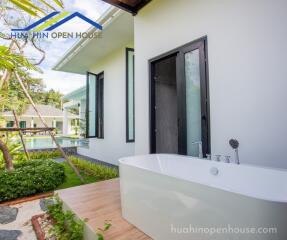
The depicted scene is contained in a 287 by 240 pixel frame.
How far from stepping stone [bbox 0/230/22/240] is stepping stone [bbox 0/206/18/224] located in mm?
339

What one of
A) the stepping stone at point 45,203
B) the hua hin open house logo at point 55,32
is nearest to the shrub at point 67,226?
the stepping stone at point 45,203

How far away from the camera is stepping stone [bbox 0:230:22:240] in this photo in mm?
2289

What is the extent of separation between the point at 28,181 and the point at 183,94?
3.37 metres

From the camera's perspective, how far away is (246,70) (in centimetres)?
226

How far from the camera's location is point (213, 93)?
2.59 m

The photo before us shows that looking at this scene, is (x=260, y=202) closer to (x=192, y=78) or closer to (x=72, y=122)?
(x=192, y=78)

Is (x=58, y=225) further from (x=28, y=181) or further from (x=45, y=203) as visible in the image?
(x=28, y=181)

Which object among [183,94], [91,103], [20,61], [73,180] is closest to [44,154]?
[91,103]

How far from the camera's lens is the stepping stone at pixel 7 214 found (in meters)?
2.75

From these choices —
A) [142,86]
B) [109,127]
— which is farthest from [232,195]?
[109,127]

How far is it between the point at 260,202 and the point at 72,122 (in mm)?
18661

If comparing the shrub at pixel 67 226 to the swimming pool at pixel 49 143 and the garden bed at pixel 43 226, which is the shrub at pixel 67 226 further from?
the swimming pool at pixel 49 143

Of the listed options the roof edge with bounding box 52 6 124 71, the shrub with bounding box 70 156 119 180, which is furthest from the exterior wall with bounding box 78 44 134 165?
the roof edge with bounding box 52 6 124 71

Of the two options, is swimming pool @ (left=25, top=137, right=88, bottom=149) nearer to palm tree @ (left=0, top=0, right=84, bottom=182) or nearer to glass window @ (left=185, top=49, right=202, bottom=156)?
palm tree @ (left=0, top=0, right=84, bottom=182)
